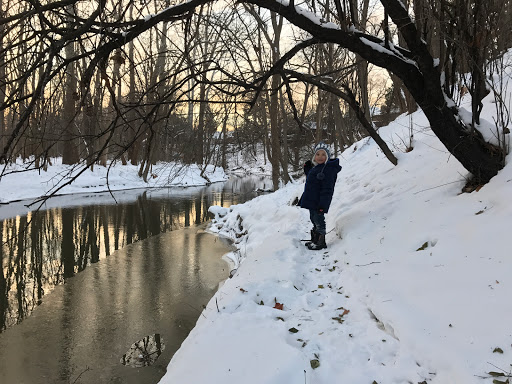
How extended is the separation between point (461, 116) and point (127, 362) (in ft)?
14.9

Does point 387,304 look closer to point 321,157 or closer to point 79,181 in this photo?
point 321,157

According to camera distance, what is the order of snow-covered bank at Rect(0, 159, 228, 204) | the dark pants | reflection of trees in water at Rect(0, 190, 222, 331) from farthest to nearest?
snow-covered bank at Rect(0, 159, 228, 204) → reflection of trees in water at Rect(0, 190, 222, 331) → the dark pants

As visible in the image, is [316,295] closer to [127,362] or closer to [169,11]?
[127,362]

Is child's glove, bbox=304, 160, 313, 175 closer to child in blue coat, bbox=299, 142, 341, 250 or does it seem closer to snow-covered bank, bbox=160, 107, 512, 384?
child in blue coat, bbox=299, 142, 341, 250

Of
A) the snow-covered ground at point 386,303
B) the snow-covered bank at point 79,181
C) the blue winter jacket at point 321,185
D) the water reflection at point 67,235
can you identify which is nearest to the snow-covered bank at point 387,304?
the snow-covered ground at point 386,303

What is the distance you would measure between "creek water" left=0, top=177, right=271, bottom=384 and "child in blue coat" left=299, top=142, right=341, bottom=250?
208 cm

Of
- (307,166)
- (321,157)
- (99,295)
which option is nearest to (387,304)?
(321,157)

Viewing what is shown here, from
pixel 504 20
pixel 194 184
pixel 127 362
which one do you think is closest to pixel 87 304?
pixel 127 362

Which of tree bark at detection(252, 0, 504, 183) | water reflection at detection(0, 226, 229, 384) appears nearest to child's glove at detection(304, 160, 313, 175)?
tree bark at detection(252, 0, 504, 183)

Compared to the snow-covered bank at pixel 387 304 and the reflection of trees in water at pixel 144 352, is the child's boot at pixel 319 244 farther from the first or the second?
the reflection of trees in water at pixel 144 352

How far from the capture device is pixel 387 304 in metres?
2.62

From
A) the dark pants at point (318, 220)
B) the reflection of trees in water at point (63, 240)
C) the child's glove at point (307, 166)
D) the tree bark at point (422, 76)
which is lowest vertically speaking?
the reflection of trees in water at point (63, 240)

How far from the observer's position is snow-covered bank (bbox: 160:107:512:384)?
6.62 ft

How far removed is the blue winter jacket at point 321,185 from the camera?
4711 millimetres
